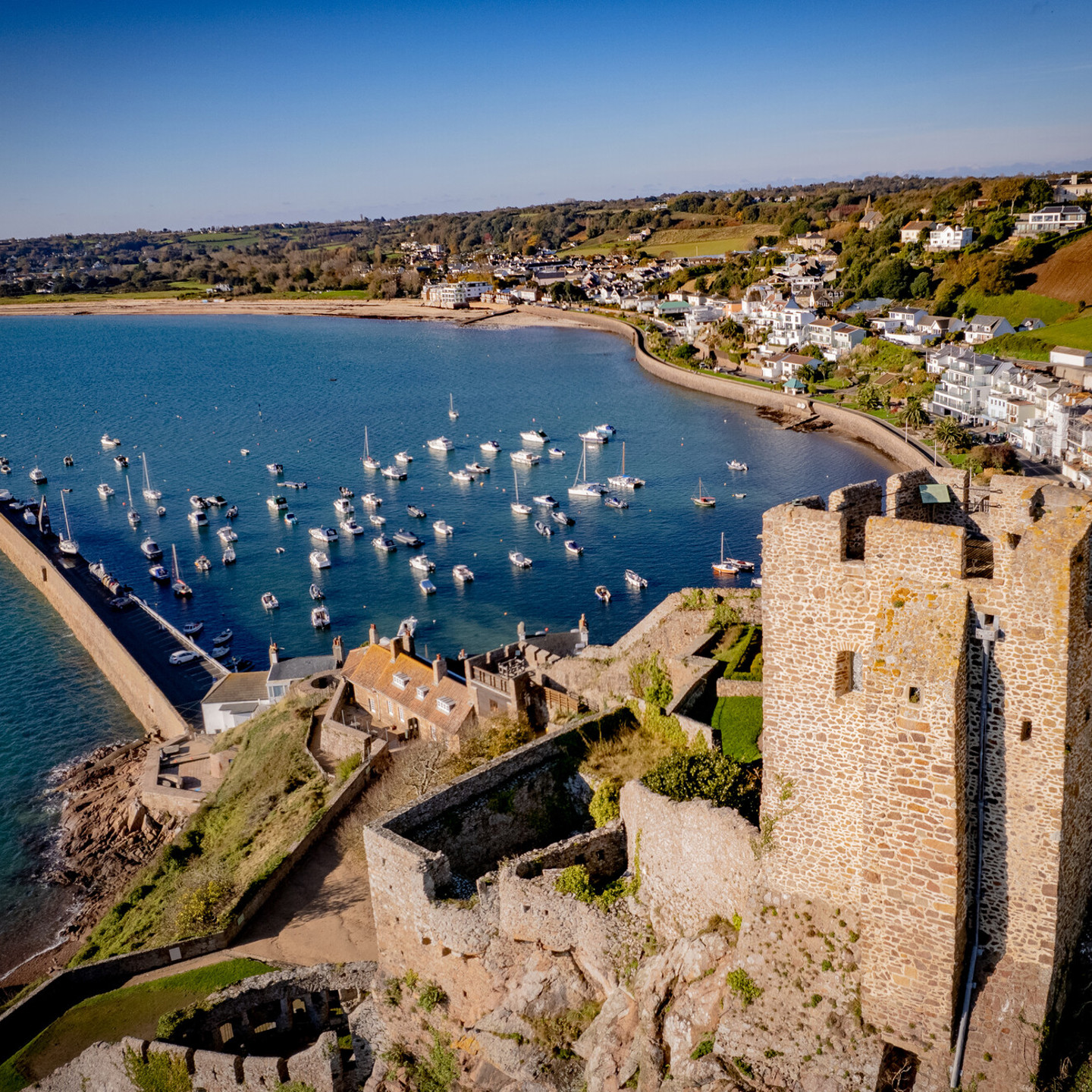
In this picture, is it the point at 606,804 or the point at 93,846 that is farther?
the point at 93,846

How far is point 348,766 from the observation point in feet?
79.1

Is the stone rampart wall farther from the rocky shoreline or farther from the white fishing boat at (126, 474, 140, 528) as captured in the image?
the white fishing boat at (126, 474, 140, 528)

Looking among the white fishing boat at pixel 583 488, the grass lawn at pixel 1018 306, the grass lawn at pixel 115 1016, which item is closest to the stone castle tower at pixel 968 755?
the grass lawn at pixel 115 1016

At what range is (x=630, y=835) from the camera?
13.7 m

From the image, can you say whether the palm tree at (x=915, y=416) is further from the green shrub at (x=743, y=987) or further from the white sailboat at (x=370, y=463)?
the green shrub at (x=743, y=987)

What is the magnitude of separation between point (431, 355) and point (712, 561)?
82.9 metres

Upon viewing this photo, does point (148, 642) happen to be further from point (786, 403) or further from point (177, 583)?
point (786, 403)

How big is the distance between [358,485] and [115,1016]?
53.4 meters

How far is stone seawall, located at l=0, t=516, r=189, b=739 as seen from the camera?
119 feet

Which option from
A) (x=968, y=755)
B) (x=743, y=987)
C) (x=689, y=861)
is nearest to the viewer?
(x=968, y=755)

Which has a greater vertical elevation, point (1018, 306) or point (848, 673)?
point (848, 673)

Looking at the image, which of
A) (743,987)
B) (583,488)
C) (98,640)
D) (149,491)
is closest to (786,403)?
(583,488)

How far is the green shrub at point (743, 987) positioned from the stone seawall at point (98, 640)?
93.6ft

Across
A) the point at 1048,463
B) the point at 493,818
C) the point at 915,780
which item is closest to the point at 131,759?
the point at 493,818
